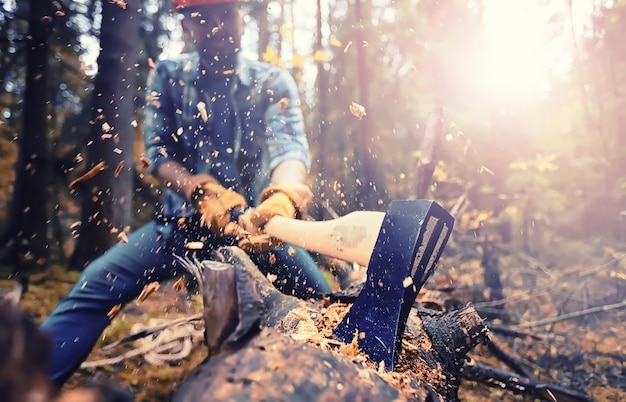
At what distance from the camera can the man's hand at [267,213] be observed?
2.01m

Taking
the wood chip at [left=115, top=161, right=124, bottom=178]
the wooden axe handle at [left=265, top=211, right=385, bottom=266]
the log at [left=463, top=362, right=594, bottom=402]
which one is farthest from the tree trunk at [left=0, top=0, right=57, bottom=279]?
the log at [left=463, top=362, right=594, bottom=402]

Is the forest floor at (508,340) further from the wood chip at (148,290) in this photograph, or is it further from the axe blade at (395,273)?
the axe blade at (395,273)

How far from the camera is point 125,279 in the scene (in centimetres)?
232

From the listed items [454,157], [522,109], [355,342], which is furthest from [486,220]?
[355,342]

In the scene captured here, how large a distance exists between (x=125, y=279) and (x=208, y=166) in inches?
38.1

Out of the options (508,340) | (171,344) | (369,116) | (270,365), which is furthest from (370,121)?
(270,365)

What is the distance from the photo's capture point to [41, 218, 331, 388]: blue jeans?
81.9 inches

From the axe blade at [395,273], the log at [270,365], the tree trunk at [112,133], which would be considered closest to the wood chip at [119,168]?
the tree trunk at [112,133]

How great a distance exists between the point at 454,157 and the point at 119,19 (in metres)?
5.63

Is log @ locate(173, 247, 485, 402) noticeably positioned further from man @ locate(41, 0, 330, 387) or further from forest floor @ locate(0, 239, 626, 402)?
forest floor @ locate(0, 239, 626, 402)

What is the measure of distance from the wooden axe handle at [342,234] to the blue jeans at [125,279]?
59 cm

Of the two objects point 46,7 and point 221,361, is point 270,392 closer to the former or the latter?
point 221,361

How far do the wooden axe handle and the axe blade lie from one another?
0.25 meters

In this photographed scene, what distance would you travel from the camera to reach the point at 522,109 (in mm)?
6793
